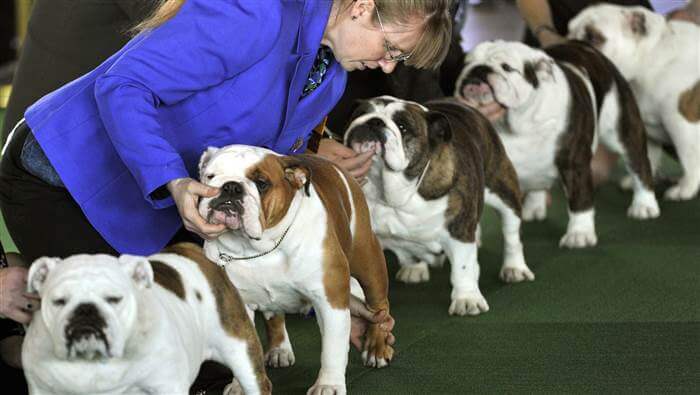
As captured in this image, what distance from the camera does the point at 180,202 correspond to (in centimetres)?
276

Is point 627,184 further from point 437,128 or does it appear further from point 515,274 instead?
point 437,128

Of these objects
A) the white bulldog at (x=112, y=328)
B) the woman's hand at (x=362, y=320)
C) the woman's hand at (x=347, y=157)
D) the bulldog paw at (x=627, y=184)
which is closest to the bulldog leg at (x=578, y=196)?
the bulldog paw at (x=627, y=184)

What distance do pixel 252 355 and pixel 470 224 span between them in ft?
5.48

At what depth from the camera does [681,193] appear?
6.07 metres

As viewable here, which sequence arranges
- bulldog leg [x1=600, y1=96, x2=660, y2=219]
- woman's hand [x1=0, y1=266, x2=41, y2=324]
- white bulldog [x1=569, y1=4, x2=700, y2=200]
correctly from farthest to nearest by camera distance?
white bulldog [x1=569, y1=4, x2=700, y2=200], bulldog leg [x1=600, y1=96, x2=660, y2=219], woman's hand [x1=0, y1=266, x2=41, y2=324]

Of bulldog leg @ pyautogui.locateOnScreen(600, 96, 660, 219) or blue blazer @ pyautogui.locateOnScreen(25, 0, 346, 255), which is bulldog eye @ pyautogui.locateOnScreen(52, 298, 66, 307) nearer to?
blue blazer @ pyautogui.locateOnScreen(25, 0, 346, 255)

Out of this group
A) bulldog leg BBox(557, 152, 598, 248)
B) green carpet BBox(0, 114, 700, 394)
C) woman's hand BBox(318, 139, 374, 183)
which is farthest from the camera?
bulldog leg BBox(557, 152, 598, 248)

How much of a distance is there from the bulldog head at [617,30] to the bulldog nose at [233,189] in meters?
3.62

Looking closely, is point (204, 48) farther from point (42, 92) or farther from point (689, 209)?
point (689, 209)

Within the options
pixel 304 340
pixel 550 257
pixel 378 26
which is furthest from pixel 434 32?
pixel 550 257

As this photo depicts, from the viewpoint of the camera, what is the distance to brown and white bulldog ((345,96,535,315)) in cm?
409

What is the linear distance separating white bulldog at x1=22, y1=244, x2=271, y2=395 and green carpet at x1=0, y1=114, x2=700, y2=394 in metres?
0.96

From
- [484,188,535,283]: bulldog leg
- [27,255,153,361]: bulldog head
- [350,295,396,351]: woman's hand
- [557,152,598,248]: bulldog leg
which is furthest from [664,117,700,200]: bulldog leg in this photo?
[27,255,153,361]: bulldog head

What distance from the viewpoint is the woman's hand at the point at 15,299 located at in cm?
261
